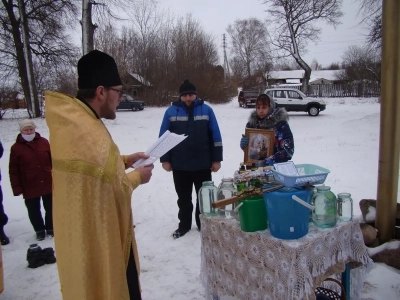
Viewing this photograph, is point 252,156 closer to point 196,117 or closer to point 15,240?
point 196,117

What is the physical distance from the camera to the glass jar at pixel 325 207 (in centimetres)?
216

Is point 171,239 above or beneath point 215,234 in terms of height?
beneath

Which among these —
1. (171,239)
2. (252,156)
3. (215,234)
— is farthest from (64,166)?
(171,239)

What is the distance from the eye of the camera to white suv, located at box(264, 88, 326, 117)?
734 inches

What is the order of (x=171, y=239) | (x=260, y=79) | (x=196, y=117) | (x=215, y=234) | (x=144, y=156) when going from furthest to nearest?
(x=260, y=79)
(x=171, y=239)
(x=196, y=117)
(x=215, y=234)
(x=144, y=156)

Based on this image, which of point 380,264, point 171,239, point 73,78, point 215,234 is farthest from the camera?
point 73,78

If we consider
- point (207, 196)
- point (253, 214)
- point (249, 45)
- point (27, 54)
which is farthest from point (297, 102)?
point (249, 45)

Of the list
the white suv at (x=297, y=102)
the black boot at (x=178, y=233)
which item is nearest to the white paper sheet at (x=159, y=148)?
the black boot at (x=178, y=233)

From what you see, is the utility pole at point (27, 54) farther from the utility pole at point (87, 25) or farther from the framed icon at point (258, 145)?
the framed icon at point (258, 145)

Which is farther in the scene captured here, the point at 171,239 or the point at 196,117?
the point at 171,239

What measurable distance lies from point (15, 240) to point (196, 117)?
3.25 metres

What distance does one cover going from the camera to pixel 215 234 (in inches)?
98.0

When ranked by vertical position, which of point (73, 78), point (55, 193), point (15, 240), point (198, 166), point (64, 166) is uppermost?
point (73, 78)

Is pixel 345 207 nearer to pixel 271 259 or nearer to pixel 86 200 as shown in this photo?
pixel 271 259
